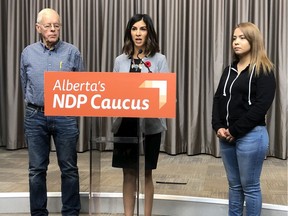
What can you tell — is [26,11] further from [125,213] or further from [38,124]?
[125,213]

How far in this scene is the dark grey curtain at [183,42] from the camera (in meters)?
4.95

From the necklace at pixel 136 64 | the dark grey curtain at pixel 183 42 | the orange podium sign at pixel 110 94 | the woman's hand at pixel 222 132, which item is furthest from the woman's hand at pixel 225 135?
the dark grey curtain at pixel 183 42

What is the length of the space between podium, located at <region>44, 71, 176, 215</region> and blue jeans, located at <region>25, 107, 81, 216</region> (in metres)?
0.53

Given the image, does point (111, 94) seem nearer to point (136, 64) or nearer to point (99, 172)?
point (136, 64)

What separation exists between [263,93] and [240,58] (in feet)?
0.88

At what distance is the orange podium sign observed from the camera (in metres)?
2.11

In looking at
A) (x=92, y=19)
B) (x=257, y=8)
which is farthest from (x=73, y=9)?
(x=257, y=8)

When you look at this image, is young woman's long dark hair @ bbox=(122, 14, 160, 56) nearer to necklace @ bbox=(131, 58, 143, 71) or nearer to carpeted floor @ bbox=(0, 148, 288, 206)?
necklace @ bbox=(131, 58, 143, 71)

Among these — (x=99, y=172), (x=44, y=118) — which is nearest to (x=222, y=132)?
(x=99, y=172)

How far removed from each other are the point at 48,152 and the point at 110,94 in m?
0.85

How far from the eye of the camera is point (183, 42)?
5.15m

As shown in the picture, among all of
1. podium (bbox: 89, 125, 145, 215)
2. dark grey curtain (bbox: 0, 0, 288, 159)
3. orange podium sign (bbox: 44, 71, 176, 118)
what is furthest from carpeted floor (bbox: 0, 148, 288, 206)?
orange podium sign (bbox: 44, 71, 176, 118)

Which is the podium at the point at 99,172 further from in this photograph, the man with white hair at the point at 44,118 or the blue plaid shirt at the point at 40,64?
the blue plaid shirt at the point at 40,64

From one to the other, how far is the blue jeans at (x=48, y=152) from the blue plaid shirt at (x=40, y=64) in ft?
0.35
